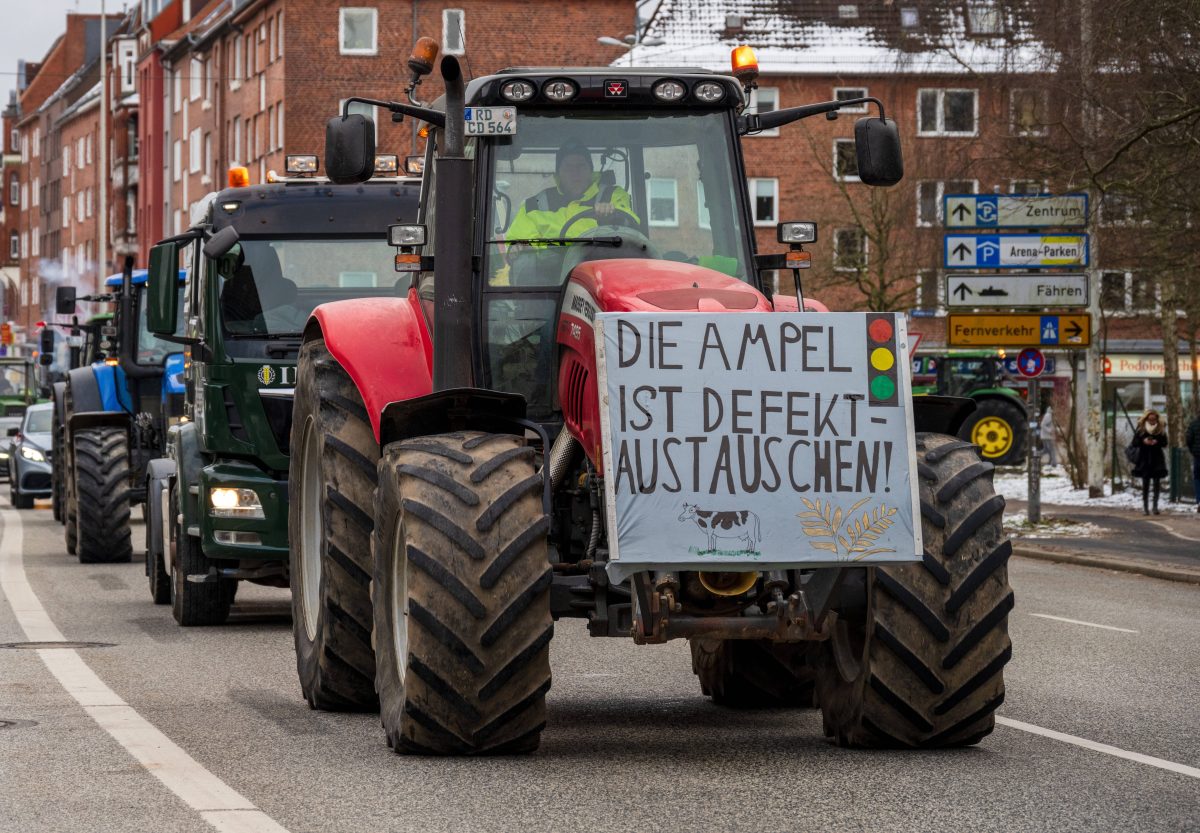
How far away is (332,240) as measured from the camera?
51.1ft

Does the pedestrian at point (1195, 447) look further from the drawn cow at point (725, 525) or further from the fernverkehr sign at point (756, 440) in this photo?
the drawn cow at point (725, 525)

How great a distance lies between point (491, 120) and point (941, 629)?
295 cm

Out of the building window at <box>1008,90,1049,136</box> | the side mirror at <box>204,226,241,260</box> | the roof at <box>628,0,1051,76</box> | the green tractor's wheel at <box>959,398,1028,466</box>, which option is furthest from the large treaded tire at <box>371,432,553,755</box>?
the roof at <box>628,0,1051,76</box>

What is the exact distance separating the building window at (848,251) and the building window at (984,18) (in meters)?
12.5

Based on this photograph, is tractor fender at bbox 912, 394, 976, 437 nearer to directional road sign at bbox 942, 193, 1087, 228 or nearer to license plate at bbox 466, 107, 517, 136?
license plate at bbox 466, 107, 517, 136

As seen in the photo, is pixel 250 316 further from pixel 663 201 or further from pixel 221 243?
pixel 663 201

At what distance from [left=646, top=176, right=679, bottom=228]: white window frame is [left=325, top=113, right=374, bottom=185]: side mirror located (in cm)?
121

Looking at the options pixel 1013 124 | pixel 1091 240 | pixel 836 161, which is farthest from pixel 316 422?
pixel 836 161

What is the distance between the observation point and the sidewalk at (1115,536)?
24266 millimetres

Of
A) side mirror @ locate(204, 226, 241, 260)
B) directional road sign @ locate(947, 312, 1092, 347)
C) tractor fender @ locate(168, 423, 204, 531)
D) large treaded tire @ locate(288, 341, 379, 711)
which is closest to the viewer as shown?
large treaded tire @ locate(288, 341, 379, 711)

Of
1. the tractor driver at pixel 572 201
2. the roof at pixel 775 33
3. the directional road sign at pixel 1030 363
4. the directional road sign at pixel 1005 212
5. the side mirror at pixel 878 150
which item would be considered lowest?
the directional road sign at pixel 1030 363

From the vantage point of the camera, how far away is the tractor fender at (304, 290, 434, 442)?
10109mm

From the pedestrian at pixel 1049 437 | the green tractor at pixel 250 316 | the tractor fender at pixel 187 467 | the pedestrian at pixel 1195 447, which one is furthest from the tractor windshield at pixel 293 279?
the pedestrian at pixel 1049 437

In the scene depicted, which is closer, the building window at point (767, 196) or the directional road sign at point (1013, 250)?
the directional road sign at point (1013, 250)
